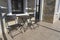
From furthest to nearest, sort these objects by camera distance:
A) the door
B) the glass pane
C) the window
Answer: the door → the glass pane → the window

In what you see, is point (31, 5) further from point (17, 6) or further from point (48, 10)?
point (48, 10)

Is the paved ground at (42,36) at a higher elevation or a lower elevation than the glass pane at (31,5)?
lower

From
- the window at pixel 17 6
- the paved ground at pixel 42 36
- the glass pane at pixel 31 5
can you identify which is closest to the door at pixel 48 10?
the glass pane at pixel 31 5

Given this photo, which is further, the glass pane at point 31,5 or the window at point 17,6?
the glass pane at point 31,5

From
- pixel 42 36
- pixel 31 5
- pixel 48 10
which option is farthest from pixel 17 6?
pixel 42 36

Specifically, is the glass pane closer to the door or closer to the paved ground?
the door

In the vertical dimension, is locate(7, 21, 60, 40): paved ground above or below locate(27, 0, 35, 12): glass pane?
below

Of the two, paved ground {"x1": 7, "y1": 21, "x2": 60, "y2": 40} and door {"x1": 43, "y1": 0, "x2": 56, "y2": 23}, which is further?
door {"x1": 43, "y1": 0, "x2": 56, "y2": 23}

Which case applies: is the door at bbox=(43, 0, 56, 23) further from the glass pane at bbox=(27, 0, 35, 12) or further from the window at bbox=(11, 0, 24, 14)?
the window at bbox=(11, 0, 24, 14)

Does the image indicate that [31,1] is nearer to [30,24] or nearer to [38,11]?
[38,11]

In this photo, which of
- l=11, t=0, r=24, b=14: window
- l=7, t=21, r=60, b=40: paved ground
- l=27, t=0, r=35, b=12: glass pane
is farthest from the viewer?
l=27, t=0, r=35, b=12: glass pane

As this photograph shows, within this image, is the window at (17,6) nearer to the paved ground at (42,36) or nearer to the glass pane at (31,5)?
the glass pane at (31,5)

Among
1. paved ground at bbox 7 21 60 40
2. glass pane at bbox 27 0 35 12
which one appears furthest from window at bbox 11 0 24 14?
paved ground at bbox 7 21 60 40

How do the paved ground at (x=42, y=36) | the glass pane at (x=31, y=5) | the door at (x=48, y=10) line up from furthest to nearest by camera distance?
the door at (x=48, y=10) → the glass pane at (x=31, y=5) → the paved ground at (x=42, y=36)
